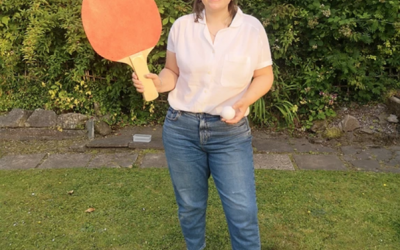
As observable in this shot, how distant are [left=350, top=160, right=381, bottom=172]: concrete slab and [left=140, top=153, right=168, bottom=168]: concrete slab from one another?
75.1 inches

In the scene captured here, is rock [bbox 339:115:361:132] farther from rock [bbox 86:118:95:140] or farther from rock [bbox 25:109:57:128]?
rock [bbox 25:109:57:128]

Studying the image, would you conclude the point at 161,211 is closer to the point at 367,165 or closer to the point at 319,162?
the point at 319,162

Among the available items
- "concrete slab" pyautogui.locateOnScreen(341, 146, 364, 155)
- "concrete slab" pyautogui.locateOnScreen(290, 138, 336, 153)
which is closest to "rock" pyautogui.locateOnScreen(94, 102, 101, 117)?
"concrete slab" pyautogui.locateOnScreen(290, 138, 336, 153)

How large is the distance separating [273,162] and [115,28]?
2551mm

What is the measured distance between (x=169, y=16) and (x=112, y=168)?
1.84 meters

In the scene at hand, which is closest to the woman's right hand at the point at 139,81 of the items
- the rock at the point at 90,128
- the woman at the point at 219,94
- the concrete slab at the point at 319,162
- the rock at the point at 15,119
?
the woman at the point at 219,94

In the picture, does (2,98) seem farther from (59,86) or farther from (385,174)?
(385,174)

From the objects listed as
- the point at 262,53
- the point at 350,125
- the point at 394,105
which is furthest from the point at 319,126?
the point at 262,53

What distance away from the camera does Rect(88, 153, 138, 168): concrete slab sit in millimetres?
4121

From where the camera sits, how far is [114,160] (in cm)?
425

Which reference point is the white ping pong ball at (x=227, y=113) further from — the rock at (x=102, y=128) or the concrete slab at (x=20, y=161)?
the rock at (x=102, y=128)

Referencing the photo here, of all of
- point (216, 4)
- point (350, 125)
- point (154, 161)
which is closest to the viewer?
point (216, 4)

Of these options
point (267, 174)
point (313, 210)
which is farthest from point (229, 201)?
point (267, 174)

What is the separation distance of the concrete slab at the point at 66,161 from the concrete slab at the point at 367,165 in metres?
2.75
